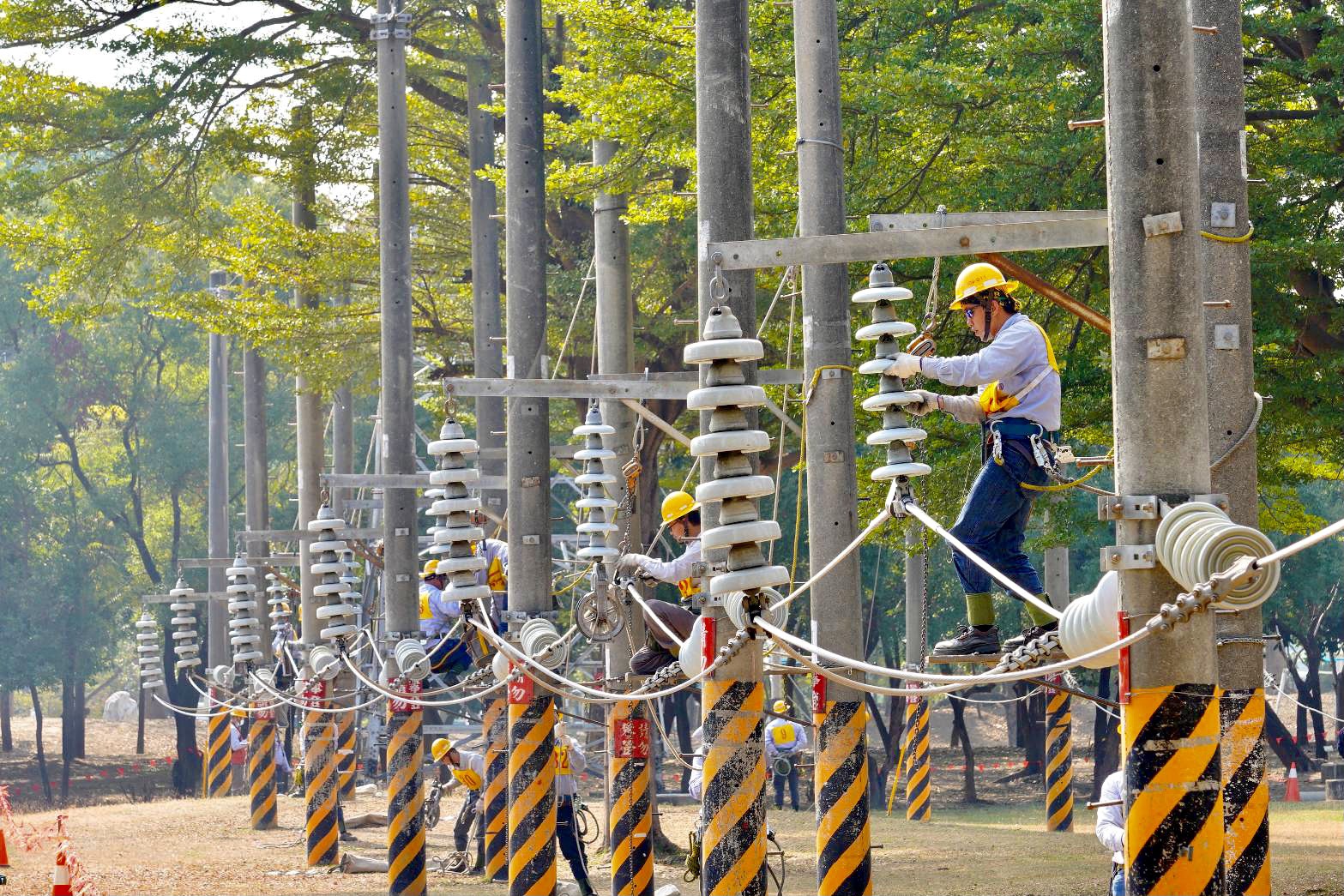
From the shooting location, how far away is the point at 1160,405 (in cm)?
722

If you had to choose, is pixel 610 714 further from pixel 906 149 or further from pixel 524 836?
pixel 906 149

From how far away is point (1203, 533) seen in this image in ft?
22.1

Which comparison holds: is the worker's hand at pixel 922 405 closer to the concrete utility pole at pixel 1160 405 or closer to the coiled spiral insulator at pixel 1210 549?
the concrete utility pole at pixel 1160 405

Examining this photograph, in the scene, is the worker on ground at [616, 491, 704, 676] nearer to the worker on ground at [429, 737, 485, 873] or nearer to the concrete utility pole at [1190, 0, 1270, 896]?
the concrete utility pole at [1190, 0, 1270, 896]

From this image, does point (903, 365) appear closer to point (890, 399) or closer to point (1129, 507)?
point (890, 399)

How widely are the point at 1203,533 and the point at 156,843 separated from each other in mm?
22124

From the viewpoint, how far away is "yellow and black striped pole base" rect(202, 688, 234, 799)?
36.7m

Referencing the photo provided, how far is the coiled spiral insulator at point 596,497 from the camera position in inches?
580

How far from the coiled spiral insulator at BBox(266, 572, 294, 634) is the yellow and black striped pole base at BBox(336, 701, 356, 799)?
7.17 ft

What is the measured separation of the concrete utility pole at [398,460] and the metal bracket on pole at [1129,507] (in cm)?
1302

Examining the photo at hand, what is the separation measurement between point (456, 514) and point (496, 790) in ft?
20.0

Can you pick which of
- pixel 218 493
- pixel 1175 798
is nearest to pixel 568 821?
pixel 1175 798

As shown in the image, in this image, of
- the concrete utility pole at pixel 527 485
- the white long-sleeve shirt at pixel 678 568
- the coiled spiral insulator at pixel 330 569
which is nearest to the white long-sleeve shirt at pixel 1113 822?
the white long-sleeve shirt at pixel 678 568

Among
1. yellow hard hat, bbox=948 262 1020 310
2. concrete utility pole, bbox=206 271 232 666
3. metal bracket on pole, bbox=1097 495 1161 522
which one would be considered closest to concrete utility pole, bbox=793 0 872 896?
yellow hard hat, bbox=948 262 1020 310
